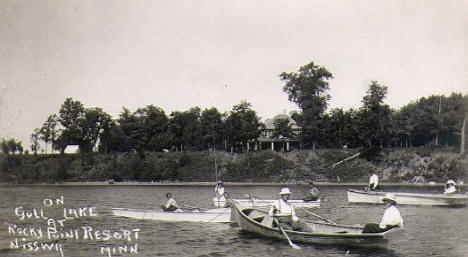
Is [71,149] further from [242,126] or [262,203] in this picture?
[262,203]

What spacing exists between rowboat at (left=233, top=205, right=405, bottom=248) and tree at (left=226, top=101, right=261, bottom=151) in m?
66.1

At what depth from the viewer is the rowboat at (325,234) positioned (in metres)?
20.6

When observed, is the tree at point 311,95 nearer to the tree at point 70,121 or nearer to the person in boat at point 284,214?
the tree at point 70,121

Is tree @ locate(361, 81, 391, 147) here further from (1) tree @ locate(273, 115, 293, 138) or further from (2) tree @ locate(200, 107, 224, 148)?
(2) tree @ locate(200, 107, 224, 148)

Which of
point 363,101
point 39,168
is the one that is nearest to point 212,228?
point 363,101

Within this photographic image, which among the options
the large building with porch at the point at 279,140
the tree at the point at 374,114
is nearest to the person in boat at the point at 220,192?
the tree at the point at 374,114

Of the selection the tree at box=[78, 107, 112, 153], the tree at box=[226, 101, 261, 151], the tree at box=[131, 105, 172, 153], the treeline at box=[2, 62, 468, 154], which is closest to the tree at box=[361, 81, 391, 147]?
the treeline at box=[2, 62, 468, 154]

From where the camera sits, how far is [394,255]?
2131 cm

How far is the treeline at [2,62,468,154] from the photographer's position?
84.9 m

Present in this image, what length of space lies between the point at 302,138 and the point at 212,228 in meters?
64.5

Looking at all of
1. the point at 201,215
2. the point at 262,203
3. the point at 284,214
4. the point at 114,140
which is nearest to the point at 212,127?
the point at 114,140

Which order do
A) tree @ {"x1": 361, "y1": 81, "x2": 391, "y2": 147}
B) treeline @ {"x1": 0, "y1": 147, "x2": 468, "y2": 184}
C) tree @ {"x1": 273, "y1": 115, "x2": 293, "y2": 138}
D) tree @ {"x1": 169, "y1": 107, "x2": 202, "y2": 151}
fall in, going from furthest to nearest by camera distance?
tree @ {"x1": 169, "y1": 107, "x2": 202, "y2": 151} < tree @ {"x1": 273, "y1": 115, "x2": 293, "y2": 138} < tree @ {"x1": 361, "y1": 81, "x2": 391, "y2": 147} < treeline @ {"x1": 0, "y1": 147, "x2": 468, "y2": 184}

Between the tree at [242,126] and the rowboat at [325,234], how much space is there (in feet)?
217

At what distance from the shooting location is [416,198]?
40.5 metres
